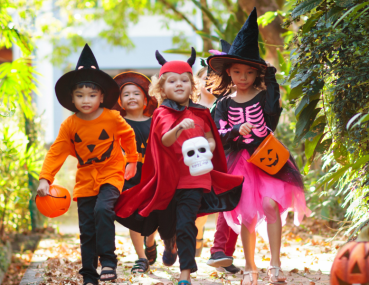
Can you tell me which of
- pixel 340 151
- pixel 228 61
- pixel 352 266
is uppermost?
pixel 228 61

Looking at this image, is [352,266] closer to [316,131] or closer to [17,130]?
A: [316,131]

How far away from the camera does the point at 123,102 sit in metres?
4.51

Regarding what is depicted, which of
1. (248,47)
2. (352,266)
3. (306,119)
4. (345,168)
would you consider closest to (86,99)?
(248,47)

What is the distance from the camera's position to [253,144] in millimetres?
3678

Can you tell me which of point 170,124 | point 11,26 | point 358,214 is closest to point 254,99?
point 170,124

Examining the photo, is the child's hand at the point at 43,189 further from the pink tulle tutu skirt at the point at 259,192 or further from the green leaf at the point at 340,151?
the green leaf at the point at 340,151

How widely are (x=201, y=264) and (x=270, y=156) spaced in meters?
1.67

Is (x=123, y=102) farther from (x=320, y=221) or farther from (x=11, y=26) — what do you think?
(x=320, y=221)

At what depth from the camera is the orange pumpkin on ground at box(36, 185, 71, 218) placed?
340cm

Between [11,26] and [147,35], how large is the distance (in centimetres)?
1413

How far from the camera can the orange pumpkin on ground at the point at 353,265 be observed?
6.69ft

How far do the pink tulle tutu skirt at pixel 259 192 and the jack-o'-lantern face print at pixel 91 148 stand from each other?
1049 mm

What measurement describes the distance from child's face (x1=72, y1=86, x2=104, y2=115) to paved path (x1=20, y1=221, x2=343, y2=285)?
4.92 feet

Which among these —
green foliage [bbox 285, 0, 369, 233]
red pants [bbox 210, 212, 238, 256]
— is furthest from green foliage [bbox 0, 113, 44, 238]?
green foliage [bbox 285, 0, 369, 233]
